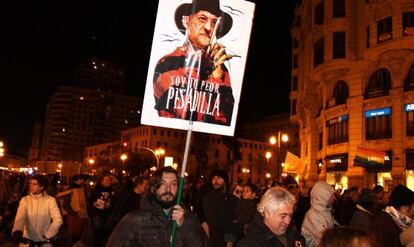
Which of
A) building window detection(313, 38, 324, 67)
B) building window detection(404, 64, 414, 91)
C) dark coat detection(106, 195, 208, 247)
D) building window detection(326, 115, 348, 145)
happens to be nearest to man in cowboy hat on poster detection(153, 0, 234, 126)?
dark coat detection(106, 195, 208, 247)

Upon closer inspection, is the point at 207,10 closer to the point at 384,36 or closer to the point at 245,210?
the point at 245,210

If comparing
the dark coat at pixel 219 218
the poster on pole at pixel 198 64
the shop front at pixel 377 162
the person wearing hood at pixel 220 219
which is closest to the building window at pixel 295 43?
the shop front at pixel 377 162

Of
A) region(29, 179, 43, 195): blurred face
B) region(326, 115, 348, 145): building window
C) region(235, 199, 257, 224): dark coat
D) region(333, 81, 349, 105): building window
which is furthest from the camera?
region(333, 81, 349, 105): building window

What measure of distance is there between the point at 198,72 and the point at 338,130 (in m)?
33.2

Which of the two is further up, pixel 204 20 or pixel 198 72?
pixel 204 20

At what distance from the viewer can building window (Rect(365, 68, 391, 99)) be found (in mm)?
32094

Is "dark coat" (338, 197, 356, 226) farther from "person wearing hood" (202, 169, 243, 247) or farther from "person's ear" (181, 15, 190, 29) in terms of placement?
"person's ear" (181, 15, 190, 29)

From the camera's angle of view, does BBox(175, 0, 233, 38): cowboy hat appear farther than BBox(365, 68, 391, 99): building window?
No

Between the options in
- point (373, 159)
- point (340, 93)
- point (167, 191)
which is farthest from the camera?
point (340, 93)

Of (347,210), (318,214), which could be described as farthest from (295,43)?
(318,214)

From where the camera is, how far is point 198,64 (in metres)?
4.80

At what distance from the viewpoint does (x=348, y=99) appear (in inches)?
1378

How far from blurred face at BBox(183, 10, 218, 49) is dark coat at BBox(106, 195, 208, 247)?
69.9 inches

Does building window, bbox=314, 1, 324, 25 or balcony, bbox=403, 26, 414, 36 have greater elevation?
building window, bbox=314, 1, 324, 25
